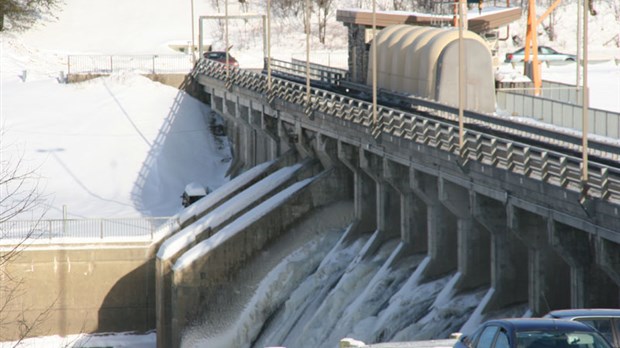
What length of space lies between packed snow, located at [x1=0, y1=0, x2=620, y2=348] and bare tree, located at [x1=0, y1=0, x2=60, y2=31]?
42.1 inches

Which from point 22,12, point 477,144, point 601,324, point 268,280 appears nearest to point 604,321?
point 601,324

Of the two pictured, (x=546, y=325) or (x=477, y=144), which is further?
(x=477, y=144)

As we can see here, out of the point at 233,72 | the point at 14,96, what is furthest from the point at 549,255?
the point at 14,96

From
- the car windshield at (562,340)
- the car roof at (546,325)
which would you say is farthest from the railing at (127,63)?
the car windshield at (562,340)

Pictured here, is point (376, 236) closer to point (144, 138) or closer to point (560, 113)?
point (560, 113)

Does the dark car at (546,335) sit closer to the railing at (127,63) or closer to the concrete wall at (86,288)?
the concrete wall at (86,288)

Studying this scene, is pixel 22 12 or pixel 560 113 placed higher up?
pixel 22 12

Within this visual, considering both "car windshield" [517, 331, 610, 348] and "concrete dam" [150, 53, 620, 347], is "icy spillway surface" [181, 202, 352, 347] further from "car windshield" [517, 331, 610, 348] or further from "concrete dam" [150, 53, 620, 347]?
"car windshield" [517, 331, 610, 348]

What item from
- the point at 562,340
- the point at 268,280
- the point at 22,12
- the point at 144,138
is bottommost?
the point at 268,280

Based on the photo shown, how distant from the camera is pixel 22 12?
10375cm

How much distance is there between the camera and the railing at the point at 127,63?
88438mm

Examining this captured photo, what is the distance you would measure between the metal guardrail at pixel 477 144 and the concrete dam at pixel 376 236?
62mm

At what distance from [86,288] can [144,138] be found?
1967cm

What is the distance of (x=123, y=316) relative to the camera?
57.6m
